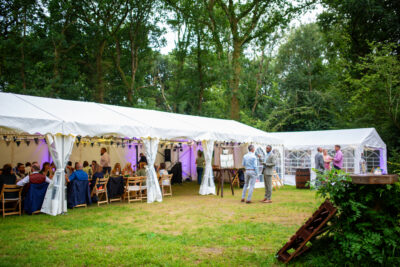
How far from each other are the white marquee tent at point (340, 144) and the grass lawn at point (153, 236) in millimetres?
6630

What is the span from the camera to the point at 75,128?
7.48 m

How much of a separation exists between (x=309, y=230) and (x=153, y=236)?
8.39 ft

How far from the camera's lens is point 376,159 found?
52.2ft

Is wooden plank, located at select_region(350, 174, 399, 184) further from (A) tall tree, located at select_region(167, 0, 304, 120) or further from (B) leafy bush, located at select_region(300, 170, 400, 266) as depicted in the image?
(A) tall tree, located at select_region(167, 0, 304, 120)

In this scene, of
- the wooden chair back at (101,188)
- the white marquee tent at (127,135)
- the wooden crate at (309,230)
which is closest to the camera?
the wooden crate at (309,230)

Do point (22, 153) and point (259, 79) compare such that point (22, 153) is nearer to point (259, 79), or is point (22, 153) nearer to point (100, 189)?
point (100, 189)

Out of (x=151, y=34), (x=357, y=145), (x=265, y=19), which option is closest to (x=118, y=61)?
(x=151, y=34)

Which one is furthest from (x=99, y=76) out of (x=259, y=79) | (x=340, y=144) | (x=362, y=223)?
(x=362, y=223)

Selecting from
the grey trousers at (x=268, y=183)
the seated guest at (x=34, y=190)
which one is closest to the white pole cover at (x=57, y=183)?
the seated guest at (x=34, y=190)

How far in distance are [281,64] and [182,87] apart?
9724 mm

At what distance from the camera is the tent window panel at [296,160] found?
15.0 meters

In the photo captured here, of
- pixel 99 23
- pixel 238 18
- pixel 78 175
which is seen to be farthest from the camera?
pixel 238 18

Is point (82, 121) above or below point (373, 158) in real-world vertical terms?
above

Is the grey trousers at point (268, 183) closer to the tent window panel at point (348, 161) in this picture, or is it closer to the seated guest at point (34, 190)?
the seated guest at point (34, 190)
